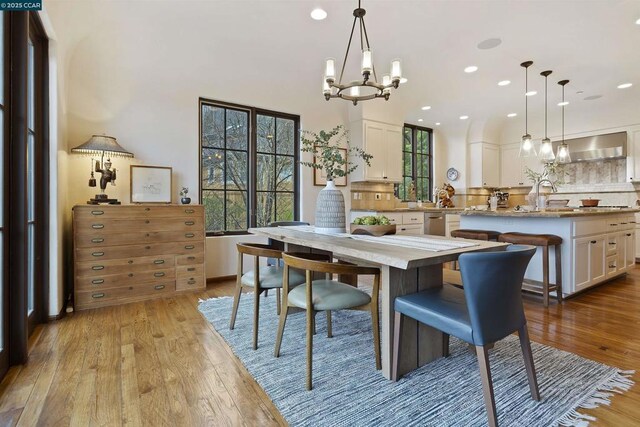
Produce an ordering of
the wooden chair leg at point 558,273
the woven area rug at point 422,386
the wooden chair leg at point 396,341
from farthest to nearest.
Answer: the wooden chair leg at point 558,273, the wooden chair leg at point 396,341, the woven area rug at point 422,386

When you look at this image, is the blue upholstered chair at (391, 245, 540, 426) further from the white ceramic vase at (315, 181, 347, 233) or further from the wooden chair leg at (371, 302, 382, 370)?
the white ceramic vase at (315, 181, 347, 233)

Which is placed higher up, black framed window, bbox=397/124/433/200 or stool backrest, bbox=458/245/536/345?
black framed window, bbox=397/124/433/200

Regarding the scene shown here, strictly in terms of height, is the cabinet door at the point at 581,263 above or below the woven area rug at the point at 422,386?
above

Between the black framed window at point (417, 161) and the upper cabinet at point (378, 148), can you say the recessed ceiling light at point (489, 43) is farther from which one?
the black framed window at point (417, 161)

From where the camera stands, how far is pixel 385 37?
344 cm

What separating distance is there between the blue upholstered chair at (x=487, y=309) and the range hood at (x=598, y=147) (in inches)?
242

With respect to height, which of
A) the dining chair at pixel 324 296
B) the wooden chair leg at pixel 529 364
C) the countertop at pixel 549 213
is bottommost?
the wooden chair leg at pixel 529 364

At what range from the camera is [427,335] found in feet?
6.45

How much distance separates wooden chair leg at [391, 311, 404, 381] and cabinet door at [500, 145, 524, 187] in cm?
672

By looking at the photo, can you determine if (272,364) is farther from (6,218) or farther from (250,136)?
(250,136)

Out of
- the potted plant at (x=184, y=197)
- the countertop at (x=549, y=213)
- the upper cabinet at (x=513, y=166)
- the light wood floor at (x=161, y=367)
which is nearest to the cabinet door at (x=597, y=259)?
the countertop at (x=549, y=213)

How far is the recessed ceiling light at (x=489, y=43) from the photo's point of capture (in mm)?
3535

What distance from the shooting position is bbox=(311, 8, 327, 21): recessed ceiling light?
9.62 ft

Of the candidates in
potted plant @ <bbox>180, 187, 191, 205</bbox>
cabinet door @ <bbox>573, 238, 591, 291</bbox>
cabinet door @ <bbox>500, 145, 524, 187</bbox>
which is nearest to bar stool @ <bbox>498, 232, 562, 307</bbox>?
cabinet door @ <bbox>573, 238, 591, 291</bbox>
